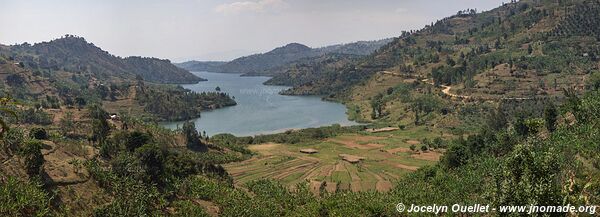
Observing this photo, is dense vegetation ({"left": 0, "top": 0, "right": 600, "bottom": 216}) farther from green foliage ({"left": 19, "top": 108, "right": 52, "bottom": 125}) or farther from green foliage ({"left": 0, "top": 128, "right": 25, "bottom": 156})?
green foliage ({"left": 19, "top": 108, "right": 52, "bottom": 125})

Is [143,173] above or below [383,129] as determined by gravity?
above

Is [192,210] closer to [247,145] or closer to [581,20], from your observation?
[247,145]

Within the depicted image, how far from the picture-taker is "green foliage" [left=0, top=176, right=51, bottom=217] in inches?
1500

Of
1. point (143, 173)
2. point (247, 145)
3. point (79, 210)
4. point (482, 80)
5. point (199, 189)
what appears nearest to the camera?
point (79, 210)

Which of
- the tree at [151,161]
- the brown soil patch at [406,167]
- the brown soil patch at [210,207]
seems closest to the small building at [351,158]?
the brown soil patch at [406,167]

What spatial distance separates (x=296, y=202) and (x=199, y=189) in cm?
1313

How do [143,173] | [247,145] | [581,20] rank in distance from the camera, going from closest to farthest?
[143,173] → [247,145] → [581,20]

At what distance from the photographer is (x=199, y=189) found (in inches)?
2367

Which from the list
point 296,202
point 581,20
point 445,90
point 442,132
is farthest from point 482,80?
point 296,202

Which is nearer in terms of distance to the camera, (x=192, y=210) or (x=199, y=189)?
(x=192, y=210)

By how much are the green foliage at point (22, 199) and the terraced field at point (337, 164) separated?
3628 centimetres

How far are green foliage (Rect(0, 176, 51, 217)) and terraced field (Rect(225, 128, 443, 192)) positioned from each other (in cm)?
3628

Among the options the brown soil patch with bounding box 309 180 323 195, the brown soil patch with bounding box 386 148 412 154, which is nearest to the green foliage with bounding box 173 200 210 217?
the brown soil patch with bounding box 309 180 323 195

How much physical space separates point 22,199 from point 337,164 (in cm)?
6135
